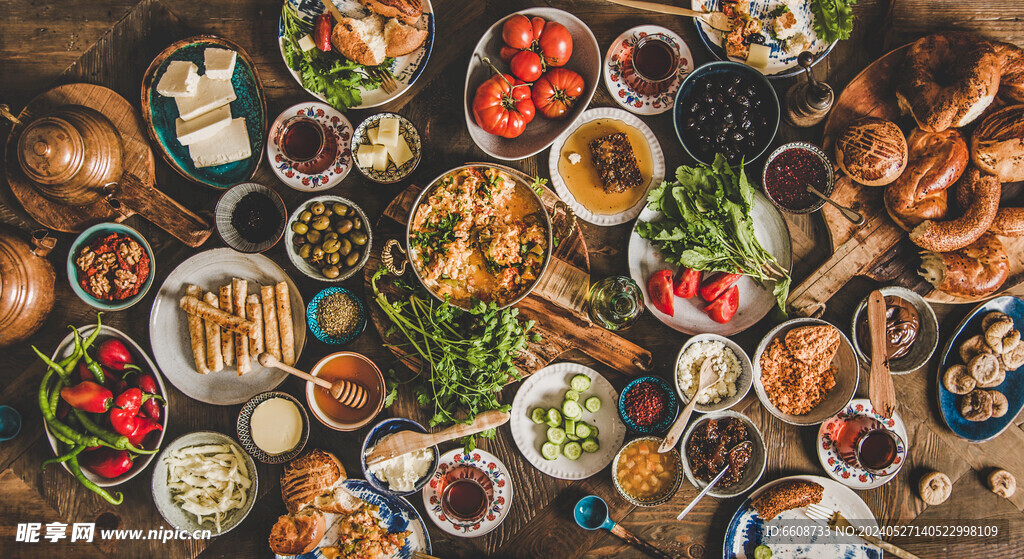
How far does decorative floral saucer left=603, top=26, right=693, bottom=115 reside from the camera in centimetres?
301

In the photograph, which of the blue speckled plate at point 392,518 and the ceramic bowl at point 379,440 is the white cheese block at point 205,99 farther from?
the blue speckled plate at point 392,518

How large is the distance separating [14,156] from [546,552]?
395 centimetres

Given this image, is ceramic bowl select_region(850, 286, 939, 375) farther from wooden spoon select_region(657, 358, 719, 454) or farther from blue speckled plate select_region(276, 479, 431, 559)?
blue speckled plate select_region(276, 479, 431, 559)

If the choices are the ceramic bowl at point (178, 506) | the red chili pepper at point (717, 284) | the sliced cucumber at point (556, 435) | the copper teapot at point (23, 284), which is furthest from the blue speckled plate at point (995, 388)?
the copper teapot at point (23, 284)

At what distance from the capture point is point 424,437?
2.82 m

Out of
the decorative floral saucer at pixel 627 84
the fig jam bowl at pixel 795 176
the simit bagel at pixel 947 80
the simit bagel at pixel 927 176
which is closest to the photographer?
the simit bagel at pixel 947 80

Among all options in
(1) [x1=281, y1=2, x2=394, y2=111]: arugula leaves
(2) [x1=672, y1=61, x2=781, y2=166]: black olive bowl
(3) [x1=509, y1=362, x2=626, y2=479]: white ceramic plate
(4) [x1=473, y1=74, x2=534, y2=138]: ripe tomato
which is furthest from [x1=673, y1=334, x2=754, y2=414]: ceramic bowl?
(1) [x1=281, y1=2, x2=394, y2=111]: arugula leaves

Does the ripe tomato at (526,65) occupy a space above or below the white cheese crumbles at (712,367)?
above

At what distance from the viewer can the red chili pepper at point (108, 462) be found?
288 centimetres

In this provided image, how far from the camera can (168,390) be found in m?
3.05

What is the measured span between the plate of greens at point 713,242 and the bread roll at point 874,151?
47 cm

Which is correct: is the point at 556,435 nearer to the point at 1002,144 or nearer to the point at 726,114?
the point at 726,114

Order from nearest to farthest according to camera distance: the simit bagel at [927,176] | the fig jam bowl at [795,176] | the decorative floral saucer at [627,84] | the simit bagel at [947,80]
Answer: the simit bagel at [947,80]
the simit bagel at [927,176]
the fig jam bowl at [795,176]
the decorative floral saucer at [627,84]

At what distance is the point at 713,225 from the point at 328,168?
2252mm
